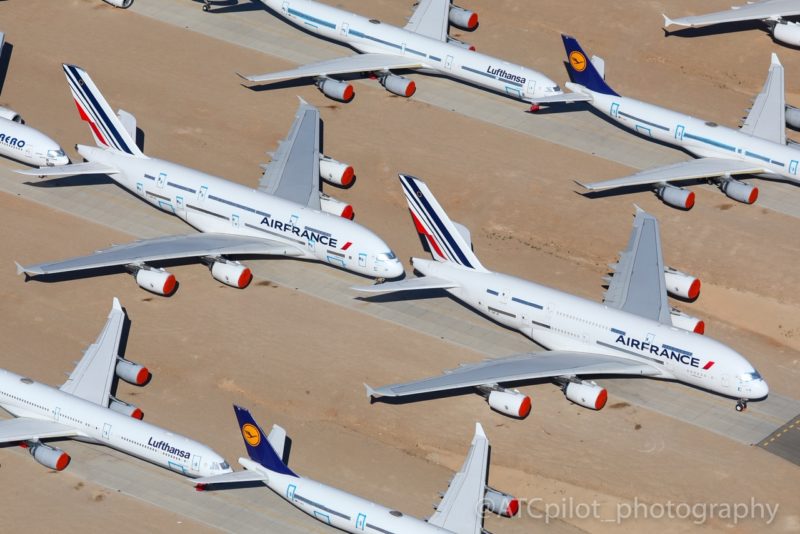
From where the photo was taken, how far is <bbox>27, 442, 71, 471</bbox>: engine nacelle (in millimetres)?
100625

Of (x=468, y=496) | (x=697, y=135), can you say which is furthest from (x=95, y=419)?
(x=697, y=135)

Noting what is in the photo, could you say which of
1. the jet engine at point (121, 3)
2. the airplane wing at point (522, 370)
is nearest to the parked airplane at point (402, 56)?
the jet engine at point (121, 3)

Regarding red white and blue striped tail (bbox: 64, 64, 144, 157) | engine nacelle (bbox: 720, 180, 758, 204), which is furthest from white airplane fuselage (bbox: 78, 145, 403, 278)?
engine nacelle (bbox: 720, 180, 758, 204)


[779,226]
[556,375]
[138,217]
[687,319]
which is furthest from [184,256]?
[779,226]

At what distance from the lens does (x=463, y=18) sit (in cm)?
13650

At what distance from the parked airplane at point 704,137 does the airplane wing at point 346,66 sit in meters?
13.0

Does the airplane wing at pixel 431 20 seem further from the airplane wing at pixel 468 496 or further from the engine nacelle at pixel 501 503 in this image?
the engine nacelle at pixel 501 503

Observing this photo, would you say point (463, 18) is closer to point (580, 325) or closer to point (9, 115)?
point (9, 115)

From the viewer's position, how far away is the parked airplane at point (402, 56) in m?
129

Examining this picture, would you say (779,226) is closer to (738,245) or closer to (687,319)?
(738,245)

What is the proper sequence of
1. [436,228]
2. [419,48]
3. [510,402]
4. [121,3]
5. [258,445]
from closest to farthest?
[258,445] → [510,402] → [436,228] → [419,48] → [121,3]

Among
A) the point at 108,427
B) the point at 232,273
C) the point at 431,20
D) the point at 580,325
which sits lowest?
the point at 108,427

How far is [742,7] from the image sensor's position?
449 feet

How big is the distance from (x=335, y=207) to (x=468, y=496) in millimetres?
28786
